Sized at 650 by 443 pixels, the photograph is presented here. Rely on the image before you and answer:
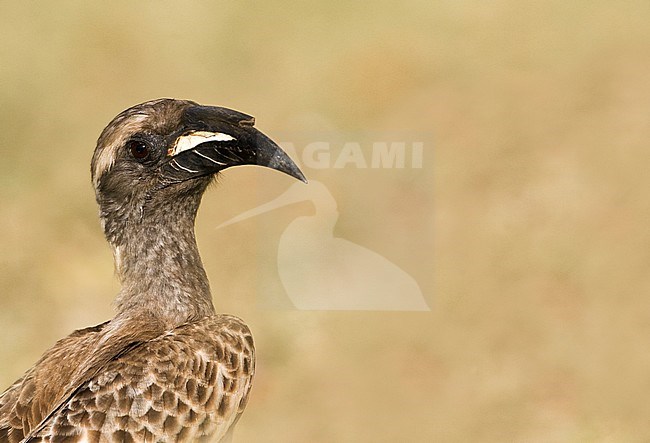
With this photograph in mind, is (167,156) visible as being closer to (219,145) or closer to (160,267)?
(219,145)

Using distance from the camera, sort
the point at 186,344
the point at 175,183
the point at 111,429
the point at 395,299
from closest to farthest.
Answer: the point at 111,429, the point at 186,344, the point at 175,183, the point at 395,299

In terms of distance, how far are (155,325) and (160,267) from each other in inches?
6.7

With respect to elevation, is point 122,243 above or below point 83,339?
above

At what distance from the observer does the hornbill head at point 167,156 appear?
105 inches

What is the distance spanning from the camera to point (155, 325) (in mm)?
2838

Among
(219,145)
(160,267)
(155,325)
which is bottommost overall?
(155,325)

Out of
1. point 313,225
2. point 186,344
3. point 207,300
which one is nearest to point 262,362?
point 313,225

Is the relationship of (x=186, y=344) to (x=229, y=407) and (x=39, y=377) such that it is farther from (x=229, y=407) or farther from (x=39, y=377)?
(x=39, y=377)

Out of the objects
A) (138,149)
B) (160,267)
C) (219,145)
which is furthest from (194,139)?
(160,267)

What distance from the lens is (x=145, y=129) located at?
2.74 meters

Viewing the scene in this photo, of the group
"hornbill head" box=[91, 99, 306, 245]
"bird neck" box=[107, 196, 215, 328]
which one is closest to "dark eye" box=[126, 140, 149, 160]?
"hornbill head" box=[91, 99, 306, 245]

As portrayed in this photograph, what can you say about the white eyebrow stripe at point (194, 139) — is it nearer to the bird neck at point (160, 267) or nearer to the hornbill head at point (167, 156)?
the hornbill head at point (167, 156)

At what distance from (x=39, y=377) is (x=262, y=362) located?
2608 mm

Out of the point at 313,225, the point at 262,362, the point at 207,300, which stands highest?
the point at 313,225
